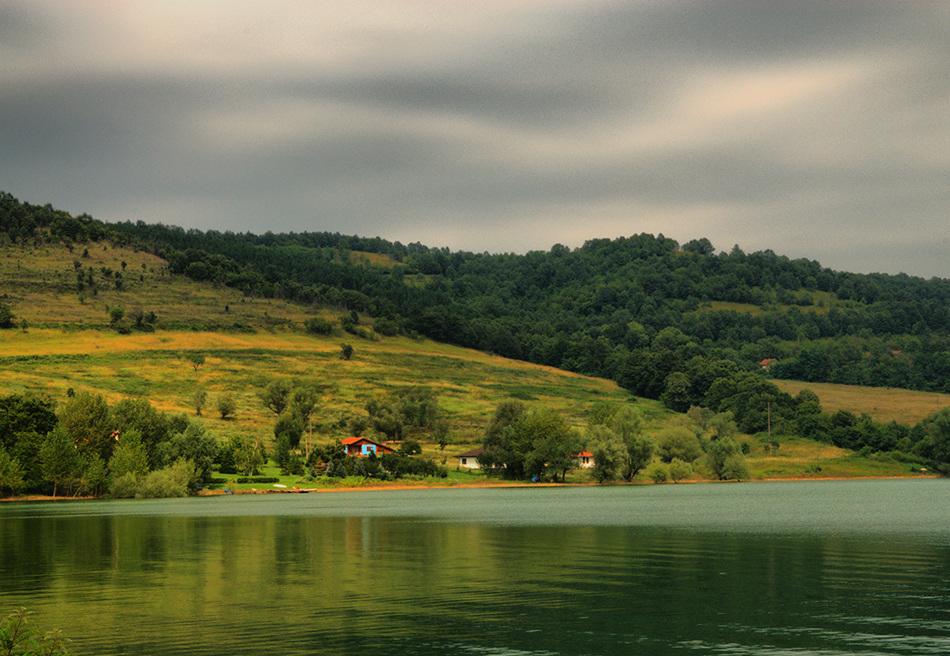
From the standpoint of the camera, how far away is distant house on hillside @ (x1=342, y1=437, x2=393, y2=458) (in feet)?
449

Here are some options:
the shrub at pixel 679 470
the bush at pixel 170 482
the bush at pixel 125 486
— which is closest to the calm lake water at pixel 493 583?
the bush at pixel 125 486

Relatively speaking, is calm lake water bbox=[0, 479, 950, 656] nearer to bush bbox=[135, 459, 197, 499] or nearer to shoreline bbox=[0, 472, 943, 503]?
bush bbox=[135, 459, 197, 499]

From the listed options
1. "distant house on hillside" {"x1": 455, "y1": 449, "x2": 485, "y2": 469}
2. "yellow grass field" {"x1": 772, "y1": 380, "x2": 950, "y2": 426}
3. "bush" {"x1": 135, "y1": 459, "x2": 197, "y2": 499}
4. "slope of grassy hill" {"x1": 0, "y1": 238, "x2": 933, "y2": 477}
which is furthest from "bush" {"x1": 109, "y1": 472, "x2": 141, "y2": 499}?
"yellow grass field" {"x1": 772, "y1": 380, "x2": 950, "y2": 426}

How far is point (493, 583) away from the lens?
112 feet

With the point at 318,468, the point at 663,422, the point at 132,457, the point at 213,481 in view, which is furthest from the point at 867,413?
the point at 132,457

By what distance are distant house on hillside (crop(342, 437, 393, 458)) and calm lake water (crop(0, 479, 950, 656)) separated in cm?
6775

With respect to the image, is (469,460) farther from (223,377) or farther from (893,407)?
(893,407)

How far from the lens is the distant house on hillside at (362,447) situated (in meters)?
137

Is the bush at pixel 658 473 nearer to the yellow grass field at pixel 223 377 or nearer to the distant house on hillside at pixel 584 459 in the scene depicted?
the distant house on hillside at pixel 584 459

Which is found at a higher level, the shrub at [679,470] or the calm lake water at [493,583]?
the calm lake water at [493,583]

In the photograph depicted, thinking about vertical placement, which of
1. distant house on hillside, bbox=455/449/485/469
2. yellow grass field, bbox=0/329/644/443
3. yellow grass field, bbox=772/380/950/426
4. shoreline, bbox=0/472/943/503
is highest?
yellow grass field, bbox=0/329/644/443

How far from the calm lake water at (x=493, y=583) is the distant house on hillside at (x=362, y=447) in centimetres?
6775

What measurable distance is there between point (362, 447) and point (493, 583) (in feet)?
348

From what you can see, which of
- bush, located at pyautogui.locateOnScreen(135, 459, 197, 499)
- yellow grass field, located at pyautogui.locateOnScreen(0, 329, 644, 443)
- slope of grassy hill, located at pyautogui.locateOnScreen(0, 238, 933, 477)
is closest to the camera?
bush, located at pyautogui.locateOnScreen(135, 459, 197, 499)
